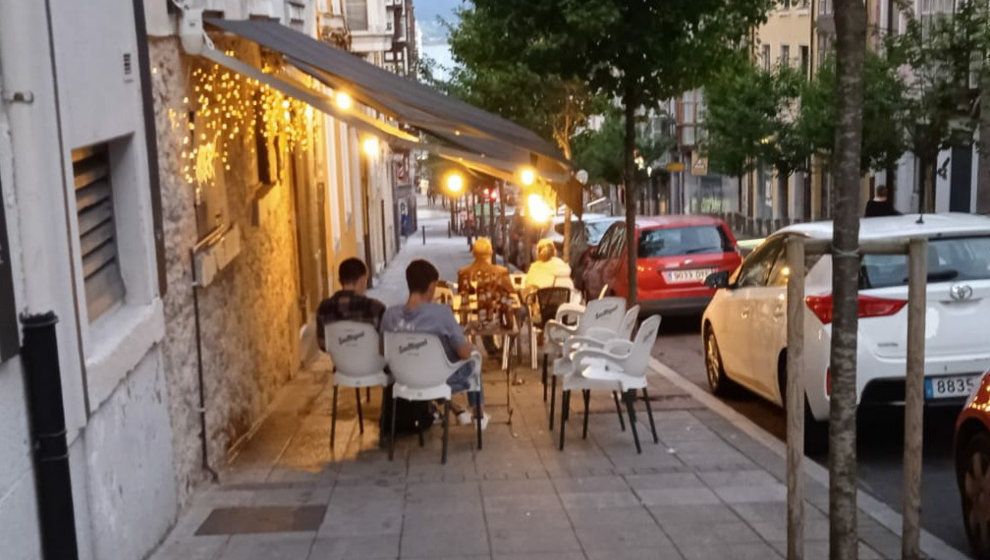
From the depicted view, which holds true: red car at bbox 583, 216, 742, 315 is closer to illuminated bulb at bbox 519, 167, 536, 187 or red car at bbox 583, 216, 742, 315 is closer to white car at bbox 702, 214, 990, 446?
illuminated bulb at bbox 519, 167, 536, 187

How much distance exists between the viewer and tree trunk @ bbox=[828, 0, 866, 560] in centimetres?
456

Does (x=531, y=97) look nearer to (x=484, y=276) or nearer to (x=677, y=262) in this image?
(x=677, y=262)

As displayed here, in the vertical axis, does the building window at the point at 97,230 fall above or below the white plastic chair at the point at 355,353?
above

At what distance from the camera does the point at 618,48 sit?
31.8 feet

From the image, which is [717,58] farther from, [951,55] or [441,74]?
[441,74]

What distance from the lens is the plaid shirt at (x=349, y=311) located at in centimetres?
871

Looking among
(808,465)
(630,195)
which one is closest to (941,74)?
(630,195)

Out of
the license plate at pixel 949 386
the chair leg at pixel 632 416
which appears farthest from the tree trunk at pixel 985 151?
the chair leg at pixel 632 416

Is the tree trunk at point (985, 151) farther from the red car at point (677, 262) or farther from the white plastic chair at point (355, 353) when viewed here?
the white plastic chair at point (355, 353)

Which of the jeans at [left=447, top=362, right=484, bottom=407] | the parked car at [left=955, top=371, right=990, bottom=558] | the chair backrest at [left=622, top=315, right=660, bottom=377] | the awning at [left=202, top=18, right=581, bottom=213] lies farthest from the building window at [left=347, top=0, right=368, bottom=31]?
the parked car at [left=955, top=371, right=990, bottom=558]

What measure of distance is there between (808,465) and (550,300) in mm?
4549

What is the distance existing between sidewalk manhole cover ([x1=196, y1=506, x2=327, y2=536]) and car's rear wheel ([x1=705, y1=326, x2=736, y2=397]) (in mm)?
4797

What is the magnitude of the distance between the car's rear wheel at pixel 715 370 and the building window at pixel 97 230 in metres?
5.93

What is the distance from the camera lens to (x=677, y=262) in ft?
49.9
